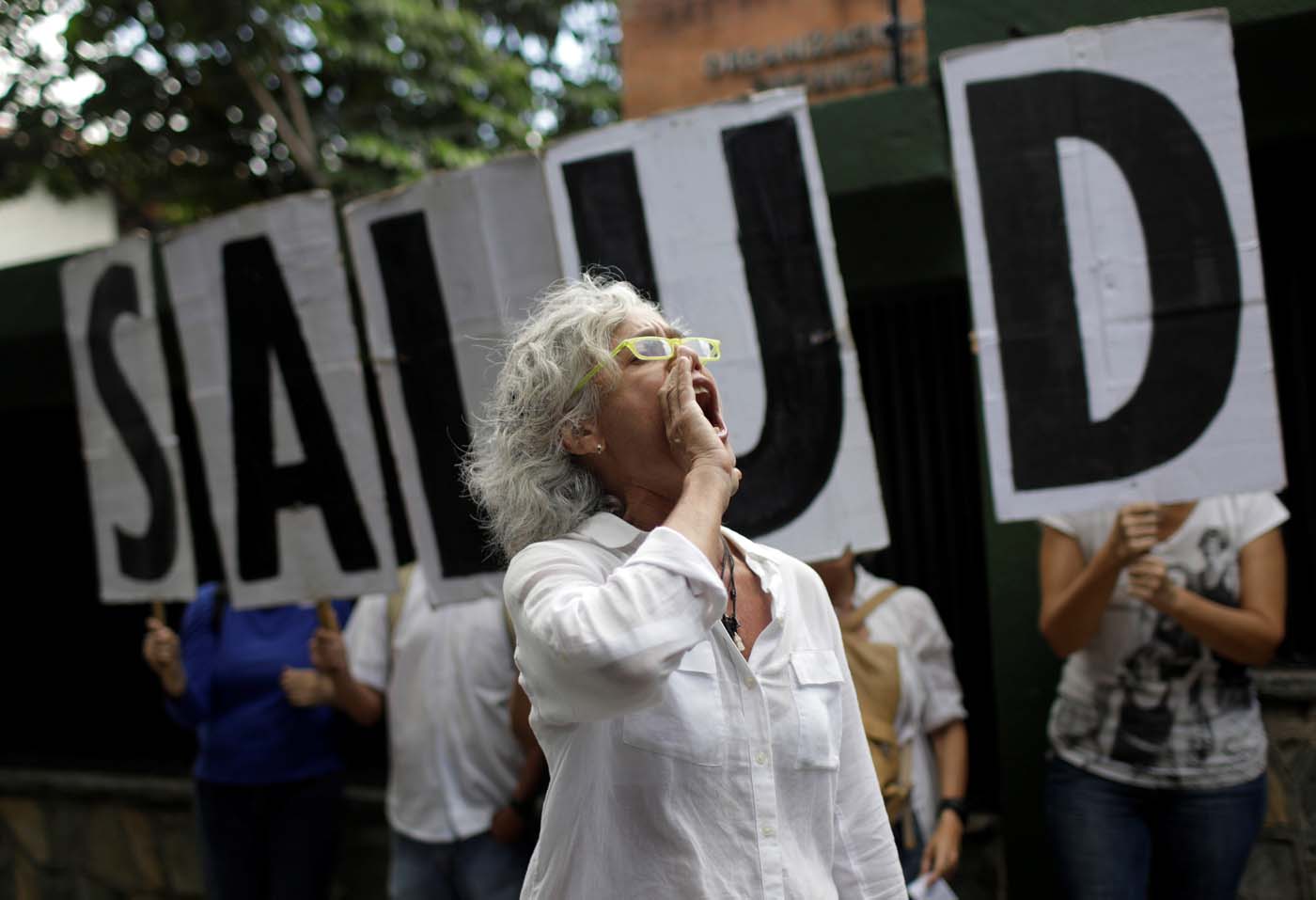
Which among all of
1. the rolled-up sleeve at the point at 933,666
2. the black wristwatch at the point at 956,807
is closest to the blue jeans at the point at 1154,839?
the black wristwatch at the point at 956,807

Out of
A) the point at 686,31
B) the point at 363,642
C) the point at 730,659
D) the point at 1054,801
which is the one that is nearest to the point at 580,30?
the point at 686,31

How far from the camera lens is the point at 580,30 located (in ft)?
42.1

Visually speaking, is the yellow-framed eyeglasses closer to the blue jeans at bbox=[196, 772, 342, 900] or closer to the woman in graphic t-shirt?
the woman in graphic t-shirt

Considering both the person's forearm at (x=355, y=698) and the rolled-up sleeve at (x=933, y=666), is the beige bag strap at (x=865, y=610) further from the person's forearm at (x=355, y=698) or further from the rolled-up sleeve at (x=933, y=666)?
the person's forearm at (x=355, y=698)

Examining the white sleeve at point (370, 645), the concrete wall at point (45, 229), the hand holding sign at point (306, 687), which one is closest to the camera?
the hand holding sign at point (306, 687)

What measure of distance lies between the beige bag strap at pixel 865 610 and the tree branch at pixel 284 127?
5945 millimetres

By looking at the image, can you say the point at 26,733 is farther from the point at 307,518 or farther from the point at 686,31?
the point at 686,31

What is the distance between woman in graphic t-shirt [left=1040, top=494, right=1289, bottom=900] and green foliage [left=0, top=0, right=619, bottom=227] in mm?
5282

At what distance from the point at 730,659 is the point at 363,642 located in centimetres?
262

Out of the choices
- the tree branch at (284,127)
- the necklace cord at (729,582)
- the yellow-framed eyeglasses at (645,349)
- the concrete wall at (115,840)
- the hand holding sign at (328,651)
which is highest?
the tree branch at (284,127)

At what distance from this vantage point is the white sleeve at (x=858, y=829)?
1919mm

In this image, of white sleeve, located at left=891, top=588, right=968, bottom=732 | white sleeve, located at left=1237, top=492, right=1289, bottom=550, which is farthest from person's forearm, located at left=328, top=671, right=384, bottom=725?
white sleeve, located at left=1237, top=492, right=1289, bottom=550

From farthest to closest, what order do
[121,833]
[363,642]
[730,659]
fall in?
[121,833] < [363,642] < [730,659]

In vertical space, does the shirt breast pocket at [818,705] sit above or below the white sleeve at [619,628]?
below
